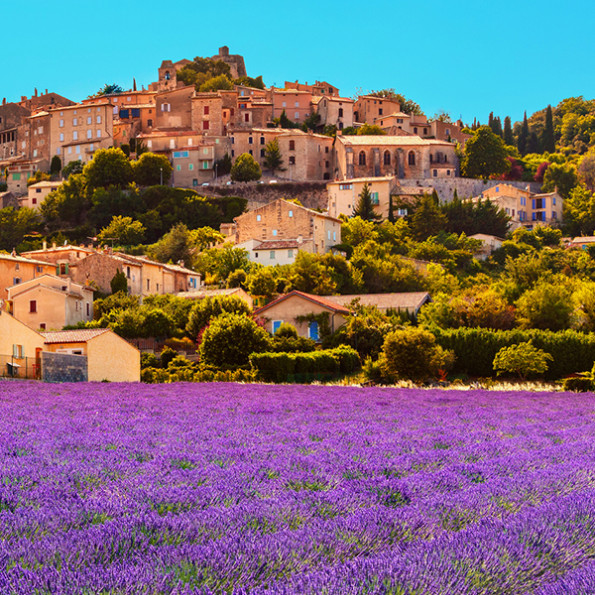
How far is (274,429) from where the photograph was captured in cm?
1333

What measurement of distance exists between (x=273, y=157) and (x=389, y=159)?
16.1 meters

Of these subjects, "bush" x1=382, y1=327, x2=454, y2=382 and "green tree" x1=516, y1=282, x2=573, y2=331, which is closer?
"bush" x1=382, y1=327, x2=454, y2=382

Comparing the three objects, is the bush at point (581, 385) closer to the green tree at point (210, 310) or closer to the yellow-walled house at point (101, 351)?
the yellow-walled house at point (101, 351)

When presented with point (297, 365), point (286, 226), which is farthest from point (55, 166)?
point (297, 365)

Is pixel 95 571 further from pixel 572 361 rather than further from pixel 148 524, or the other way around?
pixel 572 361

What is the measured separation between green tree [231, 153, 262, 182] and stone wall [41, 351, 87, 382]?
7764 centimetres

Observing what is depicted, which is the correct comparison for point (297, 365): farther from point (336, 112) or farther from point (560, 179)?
point (336, 112)

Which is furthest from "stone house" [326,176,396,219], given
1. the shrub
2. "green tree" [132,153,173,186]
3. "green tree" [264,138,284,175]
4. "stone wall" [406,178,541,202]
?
the shrub

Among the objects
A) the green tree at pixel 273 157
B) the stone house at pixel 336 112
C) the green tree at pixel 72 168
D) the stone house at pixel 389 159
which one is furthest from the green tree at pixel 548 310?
the stone house at pixel 336 112

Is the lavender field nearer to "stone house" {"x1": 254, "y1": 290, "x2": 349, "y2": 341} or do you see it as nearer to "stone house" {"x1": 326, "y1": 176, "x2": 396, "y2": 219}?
"stone house" {"x1": 254, "y1": 290, "x2": 349, "y2": 341}

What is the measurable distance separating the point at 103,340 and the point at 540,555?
103ft

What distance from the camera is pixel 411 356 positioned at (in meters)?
39.6

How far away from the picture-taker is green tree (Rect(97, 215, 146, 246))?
92250mm

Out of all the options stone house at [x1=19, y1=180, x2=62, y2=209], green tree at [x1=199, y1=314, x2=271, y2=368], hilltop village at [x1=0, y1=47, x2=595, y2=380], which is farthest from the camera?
stone house at [x1=19, y1=180, x2=62, y2=209]
